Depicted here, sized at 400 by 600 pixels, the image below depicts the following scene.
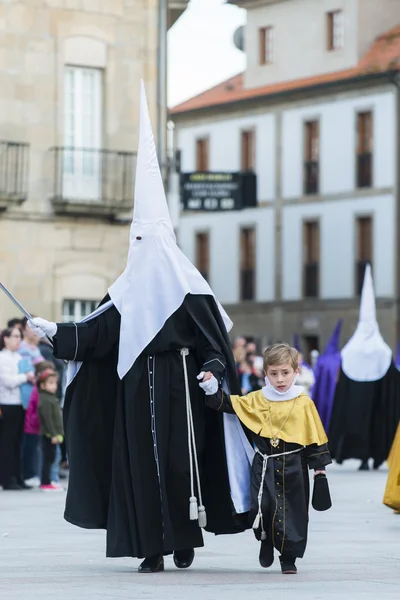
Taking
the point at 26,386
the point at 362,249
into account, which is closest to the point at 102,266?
the point at 26,386

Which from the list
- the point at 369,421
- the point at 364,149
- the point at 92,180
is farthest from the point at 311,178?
the point at 369,421

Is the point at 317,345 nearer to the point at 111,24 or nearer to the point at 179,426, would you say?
the point at 111,24

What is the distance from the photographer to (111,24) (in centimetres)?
3138

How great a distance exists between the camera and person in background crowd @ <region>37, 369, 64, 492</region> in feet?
63.3

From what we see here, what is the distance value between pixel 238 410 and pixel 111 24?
21.3 meters

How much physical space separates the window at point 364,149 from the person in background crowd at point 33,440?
36722mm

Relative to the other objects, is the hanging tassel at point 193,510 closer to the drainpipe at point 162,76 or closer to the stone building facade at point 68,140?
the stone building facade at point 68,140

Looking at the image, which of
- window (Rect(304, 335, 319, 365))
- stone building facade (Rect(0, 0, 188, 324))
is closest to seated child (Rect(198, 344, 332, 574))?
stone building facade (Rect(0, 0, 188, 324))

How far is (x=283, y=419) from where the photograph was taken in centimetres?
1067

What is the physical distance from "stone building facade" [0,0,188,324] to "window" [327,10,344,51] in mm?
27174

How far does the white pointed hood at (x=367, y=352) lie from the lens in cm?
2417

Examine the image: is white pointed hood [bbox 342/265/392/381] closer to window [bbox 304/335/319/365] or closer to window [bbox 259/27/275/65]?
window [bbox 304/335/319/365]

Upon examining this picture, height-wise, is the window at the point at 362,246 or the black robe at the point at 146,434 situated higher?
the window at the point at 362,246

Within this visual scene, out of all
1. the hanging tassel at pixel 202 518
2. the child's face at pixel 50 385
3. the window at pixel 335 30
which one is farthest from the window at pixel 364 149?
the hanging tassel at pixel 202 518
